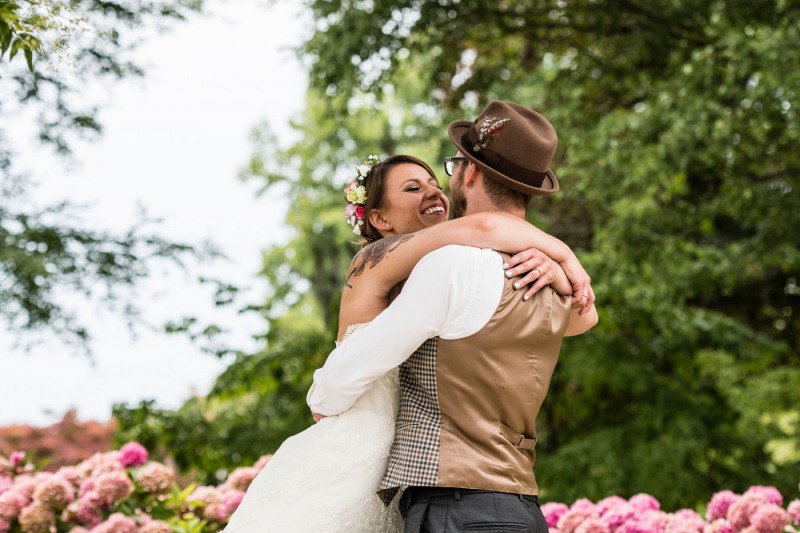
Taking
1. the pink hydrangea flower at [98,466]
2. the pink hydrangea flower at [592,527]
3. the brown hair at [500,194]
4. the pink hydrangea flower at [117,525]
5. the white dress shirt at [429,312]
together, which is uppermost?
the brown hair at [500,194]

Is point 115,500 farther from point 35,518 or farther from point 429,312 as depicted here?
point 429,312

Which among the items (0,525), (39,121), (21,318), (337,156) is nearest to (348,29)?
(39,121)

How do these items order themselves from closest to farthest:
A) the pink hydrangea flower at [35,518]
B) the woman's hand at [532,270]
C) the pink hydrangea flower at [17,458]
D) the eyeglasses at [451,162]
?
the woman's hand at [532,270], the eyeglasses at [451,162], the pink hydrangea flower at [35,518], the pink hydrangea flower at [17,458]

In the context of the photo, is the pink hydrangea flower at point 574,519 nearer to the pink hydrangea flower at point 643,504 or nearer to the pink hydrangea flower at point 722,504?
the pink hydrangea flower at point 643,504

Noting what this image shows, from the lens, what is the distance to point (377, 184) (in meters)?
2.93

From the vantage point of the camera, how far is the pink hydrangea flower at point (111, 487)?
434 cm

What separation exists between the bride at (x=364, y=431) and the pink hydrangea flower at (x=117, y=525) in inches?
72.2

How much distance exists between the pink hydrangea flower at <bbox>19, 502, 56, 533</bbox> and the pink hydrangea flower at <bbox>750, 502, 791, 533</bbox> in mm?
3329

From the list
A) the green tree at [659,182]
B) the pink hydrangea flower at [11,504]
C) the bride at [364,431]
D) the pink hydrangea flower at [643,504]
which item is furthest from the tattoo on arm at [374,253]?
the green tree at [659,182]

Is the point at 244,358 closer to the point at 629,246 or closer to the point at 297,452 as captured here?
the point at 629,246

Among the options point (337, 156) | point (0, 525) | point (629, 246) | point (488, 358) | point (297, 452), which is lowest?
point (0, 525)

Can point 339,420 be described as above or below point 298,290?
below

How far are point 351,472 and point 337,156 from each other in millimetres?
19748

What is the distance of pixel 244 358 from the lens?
7883 millimetres
